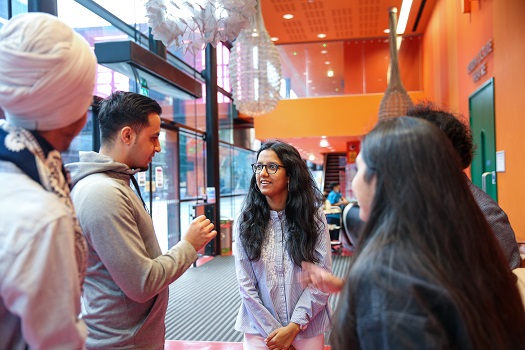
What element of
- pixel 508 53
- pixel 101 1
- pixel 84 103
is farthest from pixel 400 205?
pixel 101 1

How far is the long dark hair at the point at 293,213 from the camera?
7.37 ft

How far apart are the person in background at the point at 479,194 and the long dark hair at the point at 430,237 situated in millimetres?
816

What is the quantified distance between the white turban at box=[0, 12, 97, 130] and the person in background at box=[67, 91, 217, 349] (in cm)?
58

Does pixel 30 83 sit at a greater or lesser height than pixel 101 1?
lesser

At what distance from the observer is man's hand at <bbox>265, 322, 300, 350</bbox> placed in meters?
2.09

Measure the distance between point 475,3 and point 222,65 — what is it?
239 inches

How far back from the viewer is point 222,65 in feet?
37.1

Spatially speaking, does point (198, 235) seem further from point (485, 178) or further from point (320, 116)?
point (320, 116)

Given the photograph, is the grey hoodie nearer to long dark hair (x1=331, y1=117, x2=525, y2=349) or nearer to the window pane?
long dark hair (x1=331, y1=117, x2=525, y2=349)

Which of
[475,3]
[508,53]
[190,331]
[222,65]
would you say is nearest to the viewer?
[190,331]

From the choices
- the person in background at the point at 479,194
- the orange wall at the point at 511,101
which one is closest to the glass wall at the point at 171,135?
the person in background at the point at 479,194

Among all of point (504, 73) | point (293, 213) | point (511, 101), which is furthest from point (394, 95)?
point (293, 213)

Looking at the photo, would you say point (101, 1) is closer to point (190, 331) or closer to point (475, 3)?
point (190, 331)

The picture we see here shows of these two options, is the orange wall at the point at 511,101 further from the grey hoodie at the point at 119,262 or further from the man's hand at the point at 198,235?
the grey hoodie at the point at 119,262
